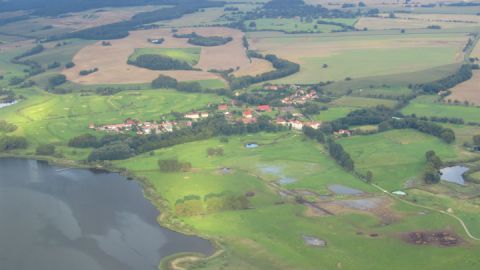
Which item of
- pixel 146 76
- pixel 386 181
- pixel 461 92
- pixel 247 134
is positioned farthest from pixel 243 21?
pixel 386 181

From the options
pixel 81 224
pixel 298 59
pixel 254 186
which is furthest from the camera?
pixel 298 59

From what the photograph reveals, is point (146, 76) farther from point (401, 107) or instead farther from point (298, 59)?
point (401, 107)

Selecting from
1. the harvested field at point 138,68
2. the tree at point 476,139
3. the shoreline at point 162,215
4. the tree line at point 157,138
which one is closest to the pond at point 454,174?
the tree at point 476,139

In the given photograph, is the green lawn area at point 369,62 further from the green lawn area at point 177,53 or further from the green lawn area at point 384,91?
the green lawn area at point 177,53

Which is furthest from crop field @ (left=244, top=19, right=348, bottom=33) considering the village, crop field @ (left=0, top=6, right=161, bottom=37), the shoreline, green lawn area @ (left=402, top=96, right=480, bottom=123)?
the shoreline

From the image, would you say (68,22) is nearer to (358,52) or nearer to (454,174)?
(358,52)
